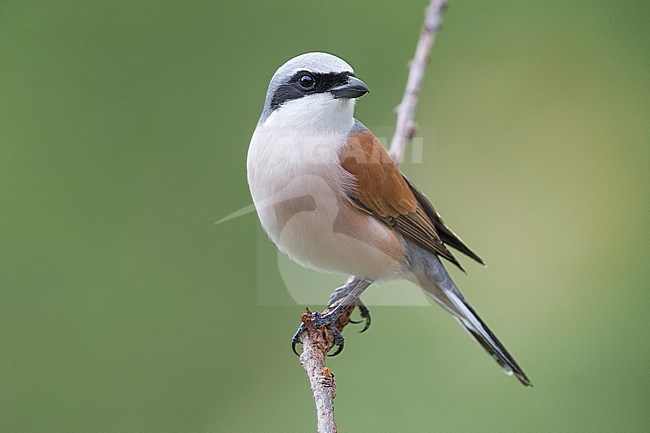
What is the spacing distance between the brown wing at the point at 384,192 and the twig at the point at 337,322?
16 cm

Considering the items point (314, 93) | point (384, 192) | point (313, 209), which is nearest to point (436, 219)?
point (384, 192)

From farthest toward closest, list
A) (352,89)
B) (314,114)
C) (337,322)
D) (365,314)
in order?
(365,314)
(337,322)
(314,114)
(352,89)

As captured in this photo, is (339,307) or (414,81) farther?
(414,81)

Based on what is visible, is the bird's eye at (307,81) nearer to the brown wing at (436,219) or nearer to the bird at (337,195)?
the bird at (337,195)

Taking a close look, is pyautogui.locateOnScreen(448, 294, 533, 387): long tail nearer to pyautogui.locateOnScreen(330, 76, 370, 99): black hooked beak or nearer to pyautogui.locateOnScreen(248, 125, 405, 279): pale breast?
pyautogui.locateOnScreen(248, 125, 405, 279): pale breast

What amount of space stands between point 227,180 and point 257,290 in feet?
1.24

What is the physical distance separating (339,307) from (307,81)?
531 millimetres

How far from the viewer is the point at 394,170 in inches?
76.4

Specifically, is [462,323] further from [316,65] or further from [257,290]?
[316,65]

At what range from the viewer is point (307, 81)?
66.5 inches

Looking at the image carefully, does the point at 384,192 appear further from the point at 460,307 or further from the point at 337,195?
the point at 460,307

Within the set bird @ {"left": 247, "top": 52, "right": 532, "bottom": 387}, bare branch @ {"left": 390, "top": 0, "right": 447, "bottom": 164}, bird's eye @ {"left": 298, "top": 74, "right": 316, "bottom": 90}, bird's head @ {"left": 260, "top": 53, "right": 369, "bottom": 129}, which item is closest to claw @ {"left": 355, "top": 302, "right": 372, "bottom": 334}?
bird @ {"left": 247, "top": 52, "right": 532, "bottom": 387}

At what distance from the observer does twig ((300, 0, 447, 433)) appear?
1377mm

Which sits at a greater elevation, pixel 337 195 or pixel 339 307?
pixel 337 195
